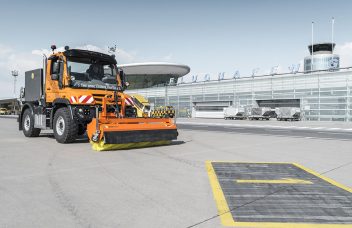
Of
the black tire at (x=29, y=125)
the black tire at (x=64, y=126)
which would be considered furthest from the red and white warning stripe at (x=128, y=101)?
the black tire at (x=29, y=125)

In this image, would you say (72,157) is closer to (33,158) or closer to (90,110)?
(33,158)

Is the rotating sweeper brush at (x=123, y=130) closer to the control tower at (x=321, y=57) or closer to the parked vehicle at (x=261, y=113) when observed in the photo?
the parked vehicle at (x=261, y=113)

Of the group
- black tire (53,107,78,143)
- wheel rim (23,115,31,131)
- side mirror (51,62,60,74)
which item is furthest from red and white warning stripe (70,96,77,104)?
wheel rim (23,115,31,131)

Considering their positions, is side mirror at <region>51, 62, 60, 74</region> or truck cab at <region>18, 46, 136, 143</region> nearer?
truck cab at <region>18, 46, 136, 143</region>

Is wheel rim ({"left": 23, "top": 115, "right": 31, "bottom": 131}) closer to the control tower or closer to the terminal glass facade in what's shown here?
the terminal glass facade

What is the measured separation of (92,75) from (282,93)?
1770 inches

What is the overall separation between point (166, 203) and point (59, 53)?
7752 mm

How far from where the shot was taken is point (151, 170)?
598 cm

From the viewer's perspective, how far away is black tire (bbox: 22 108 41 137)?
11.6 meters

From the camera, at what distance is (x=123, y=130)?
8.38 metres

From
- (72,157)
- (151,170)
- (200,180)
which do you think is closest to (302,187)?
(200,180)

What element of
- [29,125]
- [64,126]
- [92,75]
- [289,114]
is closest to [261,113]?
[289,114]

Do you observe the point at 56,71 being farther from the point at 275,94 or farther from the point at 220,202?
the point at 275,94

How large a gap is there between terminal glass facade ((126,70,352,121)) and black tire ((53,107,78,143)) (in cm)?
4125
